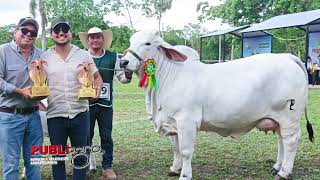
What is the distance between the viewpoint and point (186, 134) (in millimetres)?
5137

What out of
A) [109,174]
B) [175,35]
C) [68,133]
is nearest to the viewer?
[68,133]

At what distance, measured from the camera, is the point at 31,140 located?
4195mm

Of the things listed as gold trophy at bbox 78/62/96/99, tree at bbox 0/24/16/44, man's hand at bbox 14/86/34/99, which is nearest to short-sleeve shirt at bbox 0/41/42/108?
man's hand at bbox 14/86/34/99

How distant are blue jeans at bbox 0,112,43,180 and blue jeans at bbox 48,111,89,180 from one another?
0.14 m

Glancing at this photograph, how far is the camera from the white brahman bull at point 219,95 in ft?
17.0

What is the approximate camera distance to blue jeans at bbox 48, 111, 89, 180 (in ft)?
13.9

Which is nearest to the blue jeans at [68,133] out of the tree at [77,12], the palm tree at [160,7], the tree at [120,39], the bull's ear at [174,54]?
the bull's ear at [174,54]

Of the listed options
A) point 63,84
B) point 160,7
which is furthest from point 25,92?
point 160,7

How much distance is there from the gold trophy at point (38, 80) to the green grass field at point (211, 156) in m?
1.91

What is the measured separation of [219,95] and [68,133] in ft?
5.82

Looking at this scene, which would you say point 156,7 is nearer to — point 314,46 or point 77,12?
point 77,12

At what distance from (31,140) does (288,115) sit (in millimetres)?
2821

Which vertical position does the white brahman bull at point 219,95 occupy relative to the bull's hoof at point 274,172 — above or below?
above

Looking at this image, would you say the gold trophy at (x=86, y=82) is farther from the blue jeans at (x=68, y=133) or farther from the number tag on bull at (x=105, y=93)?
the number tag on bull at (x=105, y=93)
